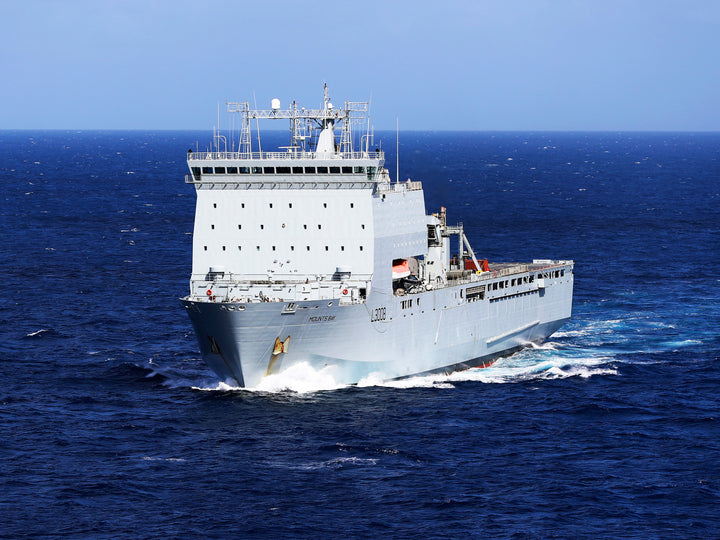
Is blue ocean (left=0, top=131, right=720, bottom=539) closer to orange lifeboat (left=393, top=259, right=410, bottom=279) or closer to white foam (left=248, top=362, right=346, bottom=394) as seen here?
white foam (left=248, top=362, right=346, bottom=394)

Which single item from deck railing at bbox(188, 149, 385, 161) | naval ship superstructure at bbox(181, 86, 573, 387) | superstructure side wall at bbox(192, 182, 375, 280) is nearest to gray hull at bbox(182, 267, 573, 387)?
naval ship superstructure at bbox(181, 86, 573, 387)

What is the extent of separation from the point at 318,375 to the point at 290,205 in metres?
7.21

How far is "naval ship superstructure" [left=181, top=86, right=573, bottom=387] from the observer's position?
41812mm

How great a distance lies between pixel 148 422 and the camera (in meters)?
39.1

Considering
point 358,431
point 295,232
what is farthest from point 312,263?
point 358,431

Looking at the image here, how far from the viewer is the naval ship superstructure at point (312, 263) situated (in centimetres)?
4181

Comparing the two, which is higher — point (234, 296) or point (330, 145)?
point (330, 145)

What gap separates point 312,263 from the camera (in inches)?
1726

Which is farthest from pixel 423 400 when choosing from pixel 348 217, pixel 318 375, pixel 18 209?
pixel 18 209

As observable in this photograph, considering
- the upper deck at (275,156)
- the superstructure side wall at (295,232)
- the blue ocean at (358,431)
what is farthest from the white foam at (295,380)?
the upper deck at (275,156)

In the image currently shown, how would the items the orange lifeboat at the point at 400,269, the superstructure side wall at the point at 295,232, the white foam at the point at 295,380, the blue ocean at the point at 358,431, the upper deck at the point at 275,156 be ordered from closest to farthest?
the blue ocean at the point at 358,431 → the white foam at the point at 295,380 → the superstructure side wall at the point at 295,232 → the upper deck at the point at 275,156 → the orange lifeboat at the point at 400,269

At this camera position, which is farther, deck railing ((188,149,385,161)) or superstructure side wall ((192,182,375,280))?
deck railing ((188,149,385,161))

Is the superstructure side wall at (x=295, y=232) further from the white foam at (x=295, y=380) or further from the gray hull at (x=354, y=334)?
the white foam at (x=295, y=380)

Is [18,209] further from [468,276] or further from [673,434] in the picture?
[673,434]
